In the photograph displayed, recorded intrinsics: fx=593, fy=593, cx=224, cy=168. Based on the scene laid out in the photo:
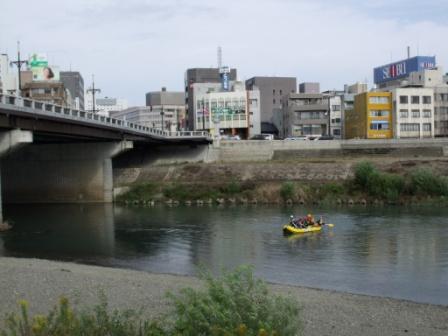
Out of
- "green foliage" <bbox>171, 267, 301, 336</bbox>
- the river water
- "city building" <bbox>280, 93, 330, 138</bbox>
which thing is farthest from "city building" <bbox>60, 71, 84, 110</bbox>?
"green foliage" <bbox>171, 267, 301, 336</bbox>

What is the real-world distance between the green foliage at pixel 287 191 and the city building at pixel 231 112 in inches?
2095

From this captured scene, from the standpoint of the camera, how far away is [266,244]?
36.1m

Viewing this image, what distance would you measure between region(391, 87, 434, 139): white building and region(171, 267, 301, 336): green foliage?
8918cm

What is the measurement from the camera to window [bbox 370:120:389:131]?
9650cm

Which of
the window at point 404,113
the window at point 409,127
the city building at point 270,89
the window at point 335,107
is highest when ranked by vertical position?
the city building at point 270,89

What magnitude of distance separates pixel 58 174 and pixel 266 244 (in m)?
36.8

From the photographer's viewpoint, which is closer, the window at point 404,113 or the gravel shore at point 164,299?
the gravel shore at point 164,299

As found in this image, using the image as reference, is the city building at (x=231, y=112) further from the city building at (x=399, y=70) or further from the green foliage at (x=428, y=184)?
the green foliage at (x=428, y=184)

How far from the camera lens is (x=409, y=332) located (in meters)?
16.7

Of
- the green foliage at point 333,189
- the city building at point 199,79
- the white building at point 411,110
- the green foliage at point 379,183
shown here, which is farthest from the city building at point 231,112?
the green foliage at point 379,183

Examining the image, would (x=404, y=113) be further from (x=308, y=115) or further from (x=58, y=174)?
(x=58, y=174)

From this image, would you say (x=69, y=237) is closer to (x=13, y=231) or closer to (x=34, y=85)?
(x=13, y=231)

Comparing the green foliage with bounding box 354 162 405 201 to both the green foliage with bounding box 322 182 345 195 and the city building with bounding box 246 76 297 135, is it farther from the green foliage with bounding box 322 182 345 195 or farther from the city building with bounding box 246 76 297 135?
the city building with bounding box 246 76 297 135

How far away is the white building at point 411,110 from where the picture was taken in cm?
9512
